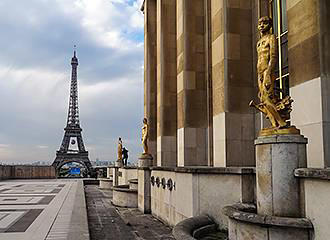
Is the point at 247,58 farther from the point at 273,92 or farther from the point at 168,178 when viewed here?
the point at 273,92

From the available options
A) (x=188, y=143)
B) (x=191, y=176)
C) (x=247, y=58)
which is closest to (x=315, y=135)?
(x=191, y=176)

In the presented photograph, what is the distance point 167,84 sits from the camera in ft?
74.0

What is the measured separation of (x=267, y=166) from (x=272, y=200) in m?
0.62

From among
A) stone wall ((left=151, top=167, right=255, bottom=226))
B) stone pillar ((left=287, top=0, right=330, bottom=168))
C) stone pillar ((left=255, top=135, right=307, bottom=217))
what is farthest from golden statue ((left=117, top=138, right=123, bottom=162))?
stone pillar ((left=255, top=135, right=307, bottom=217))

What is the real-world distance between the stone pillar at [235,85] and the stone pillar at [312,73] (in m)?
3.75

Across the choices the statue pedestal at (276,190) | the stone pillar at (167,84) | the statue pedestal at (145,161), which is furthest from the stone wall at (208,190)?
the stone pillar at (167,84)

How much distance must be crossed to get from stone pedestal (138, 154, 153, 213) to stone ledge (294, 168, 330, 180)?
41.1 feet

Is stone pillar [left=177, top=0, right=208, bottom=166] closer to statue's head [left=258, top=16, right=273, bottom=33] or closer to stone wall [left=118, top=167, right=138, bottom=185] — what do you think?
statue's head [left=258, top=16, right=273, bottom=33]

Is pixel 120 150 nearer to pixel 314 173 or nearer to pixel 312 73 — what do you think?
pixel 312 73

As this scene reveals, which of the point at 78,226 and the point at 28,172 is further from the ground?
the point at 78,226

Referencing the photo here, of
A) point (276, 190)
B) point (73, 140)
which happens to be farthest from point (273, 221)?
point (73, 140)

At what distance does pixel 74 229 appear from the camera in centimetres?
1177

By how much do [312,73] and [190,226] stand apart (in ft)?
15.3

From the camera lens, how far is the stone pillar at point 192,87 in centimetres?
1748
